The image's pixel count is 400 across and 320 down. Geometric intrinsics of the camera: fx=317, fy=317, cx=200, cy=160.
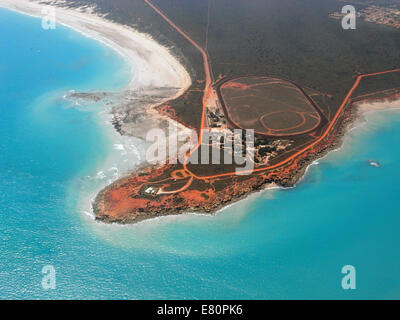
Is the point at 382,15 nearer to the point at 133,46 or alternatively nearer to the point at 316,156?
the point at 316,156

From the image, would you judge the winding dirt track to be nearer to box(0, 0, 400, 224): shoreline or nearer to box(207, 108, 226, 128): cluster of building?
box(207, 108, 226, 128): cluster of building

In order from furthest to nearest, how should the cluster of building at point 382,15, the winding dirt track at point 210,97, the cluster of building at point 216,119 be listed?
the cluster of building at point 382,15 → the cluster of building at point 216,119 → the winding dirt track at point 210,97

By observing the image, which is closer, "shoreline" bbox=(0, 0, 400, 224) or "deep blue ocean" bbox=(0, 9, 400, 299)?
"deep blue ocean" bbox=(0, 9, 400, 299)

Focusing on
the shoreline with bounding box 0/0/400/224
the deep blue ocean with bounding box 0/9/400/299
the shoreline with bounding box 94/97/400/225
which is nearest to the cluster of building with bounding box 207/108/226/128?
the shoreline with bounding box 0/0/400/224

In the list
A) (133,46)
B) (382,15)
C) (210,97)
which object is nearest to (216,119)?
(210,97)

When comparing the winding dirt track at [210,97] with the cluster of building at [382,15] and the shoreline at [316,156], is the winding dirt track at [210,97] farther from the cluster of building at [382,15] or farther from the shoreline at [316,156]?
the cluster of building at [382,15]

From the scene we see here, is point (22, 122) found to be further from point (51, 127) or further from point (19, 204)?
point (19, 204)

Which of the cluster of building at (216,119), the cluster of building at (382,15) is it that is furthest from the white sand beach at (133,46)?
the cluster of building at (382,15)
